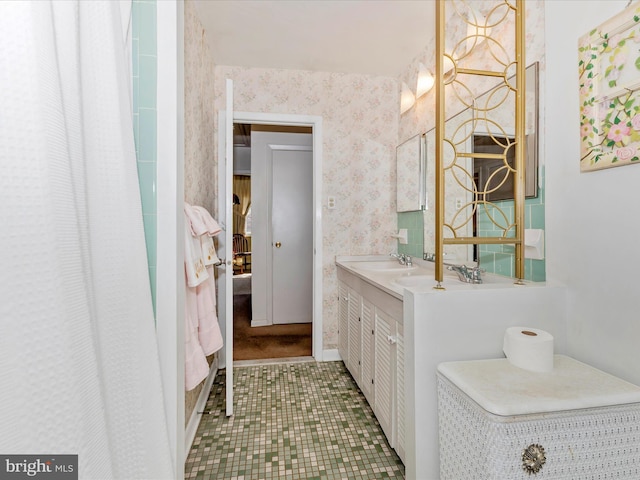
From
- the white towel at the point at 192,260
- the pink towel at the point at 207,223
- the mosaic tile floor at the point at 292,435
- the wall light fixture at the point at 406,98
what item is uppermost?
the wall light fixture at the point at 406,98

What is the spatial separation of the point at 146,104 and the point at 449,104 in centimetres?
180

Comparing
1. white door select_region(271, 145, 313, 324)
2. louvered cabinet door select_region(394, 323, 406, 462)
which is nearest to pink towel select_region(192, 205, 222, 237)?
louvered cabinet door select_region(394, 323, 406, 462)

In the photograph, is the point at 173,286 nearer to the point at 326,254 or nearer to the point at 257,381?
the point at 257,381

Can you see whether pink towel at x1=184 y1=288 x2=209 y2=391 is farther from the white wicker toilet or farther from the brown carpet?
the brown carpet

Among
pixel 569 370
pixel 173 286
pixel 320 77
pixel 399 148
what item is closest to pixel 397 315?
pixel 569 370

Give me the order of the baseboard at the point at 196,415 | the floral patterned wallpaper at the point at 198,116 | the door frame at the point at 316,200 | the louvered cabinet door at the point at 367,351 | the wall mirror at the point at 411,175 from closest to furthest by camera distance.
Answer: the baseboard at the point at 196,415
the floral patterned wallpaper at the point at 198,116
the louvered cabinet door at the point at 367,351
the wall mirror at the point at 411,175
the door frame at the point at 316,200

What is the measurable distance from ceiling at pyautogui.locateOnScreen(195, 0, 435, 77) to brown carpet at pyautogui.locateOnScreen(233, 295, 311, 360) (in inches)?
100

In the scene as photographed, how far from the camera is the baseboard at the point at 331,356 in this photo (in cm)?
287

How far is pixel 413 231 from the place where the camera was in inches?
104

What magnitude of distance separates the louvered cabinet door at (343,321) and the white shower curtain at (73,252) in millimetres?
1778

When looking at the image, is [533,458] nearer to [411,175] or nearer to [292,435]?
[292,435]

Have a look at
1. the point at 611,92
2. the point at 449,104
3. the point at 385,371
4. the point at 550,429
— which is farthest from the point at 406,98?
the point at 550,429

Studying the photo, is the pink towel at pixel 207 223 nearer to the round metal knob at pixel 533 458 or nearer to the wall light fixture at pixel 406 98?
the round metal knob at pixel 533 458

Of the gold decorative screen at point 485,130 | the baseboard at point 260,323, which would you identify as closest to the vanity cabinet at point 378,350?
the gold decorative screen at point 485,130
